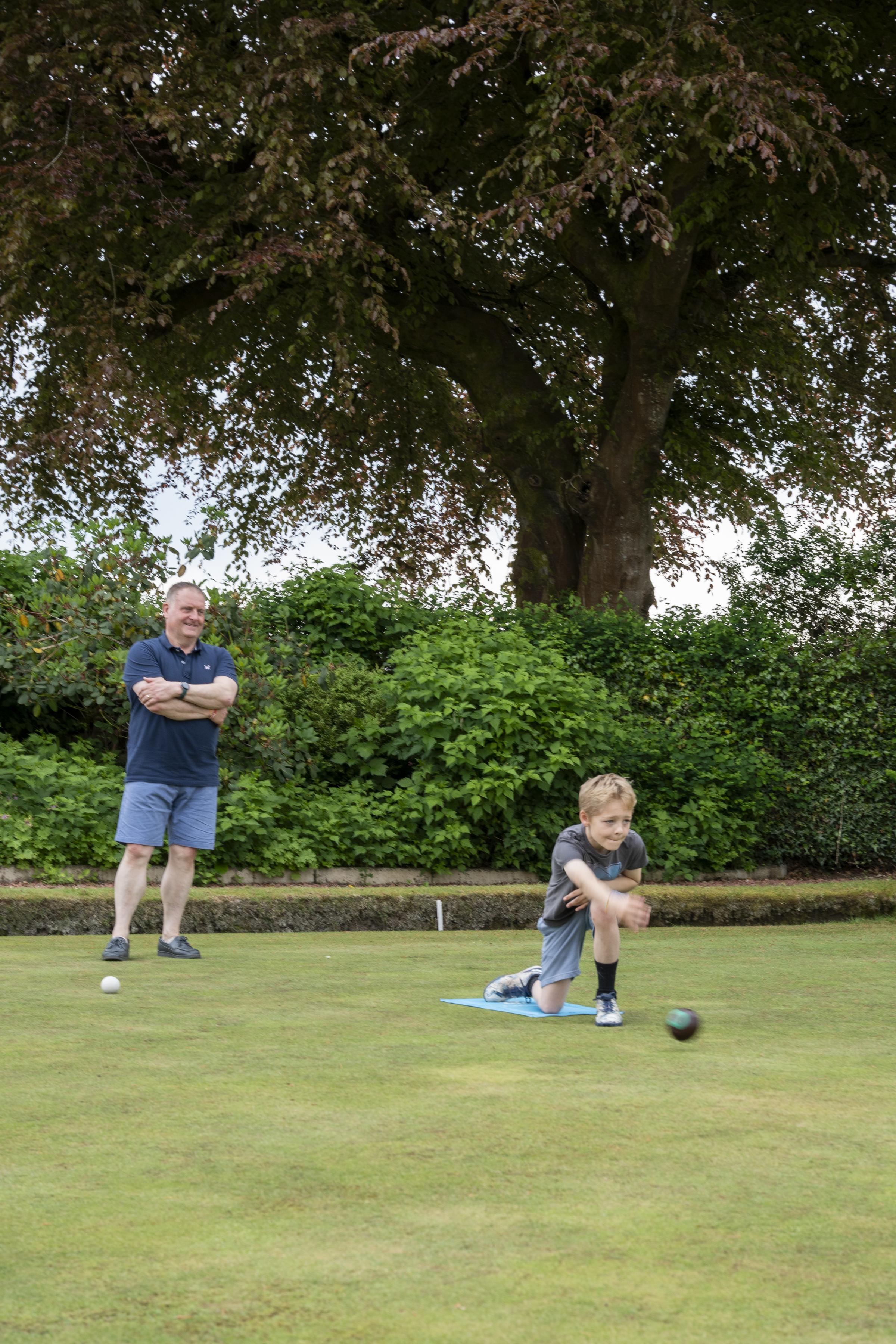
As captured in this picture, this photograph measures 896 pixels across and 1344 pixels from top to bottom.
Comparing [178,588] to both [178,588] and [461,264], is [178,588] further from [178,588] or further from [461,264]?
[461,264]

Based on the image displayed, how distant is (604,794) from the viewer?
6316mm

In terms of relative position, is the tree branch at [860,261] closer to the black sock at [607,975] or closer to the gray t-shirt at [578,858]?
the gray t-shirt at [578,858]

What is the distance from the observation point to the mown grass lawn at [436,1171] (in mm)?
2770

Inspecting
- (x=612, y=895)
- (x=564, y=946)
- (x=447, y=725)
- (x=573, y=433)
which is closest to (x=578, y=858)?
(x=564, y=946)

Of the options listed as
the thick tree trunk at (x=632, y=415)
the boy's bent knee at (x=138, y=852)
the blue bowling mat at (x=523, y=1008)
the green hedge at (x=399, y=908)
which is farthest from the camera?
the thick tree trunk at (x=632, y=415)

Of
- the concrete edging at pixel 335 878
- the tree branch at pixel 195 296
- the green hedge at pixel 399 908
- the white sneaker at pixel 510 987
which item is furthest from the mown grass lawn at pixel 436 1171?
the tree branch at pixel 195 296

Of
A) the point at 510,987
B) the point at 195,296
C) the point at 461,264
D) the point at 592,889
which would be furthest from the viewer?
the point at 195,296

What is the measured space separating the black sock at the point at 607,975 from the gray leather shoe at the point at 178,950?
2.98 meters

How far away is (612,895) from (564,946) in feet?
2.72

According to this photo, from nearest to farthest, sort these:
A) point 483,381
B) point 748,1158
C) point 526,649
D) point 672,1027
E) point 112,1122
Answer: point 748,1158 < point 112,1122 < point 672,1027 < point 526,649 < point 483,381

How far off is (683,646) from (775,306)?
6.78 metres

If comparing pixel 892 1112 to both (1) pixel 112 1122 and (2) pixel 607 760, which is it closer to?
(1) pixel 112 1122

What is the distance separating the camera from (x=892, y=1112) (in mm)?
4504

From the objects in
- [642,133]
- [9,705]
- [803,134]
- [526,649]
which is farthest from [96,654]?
[803,134]
